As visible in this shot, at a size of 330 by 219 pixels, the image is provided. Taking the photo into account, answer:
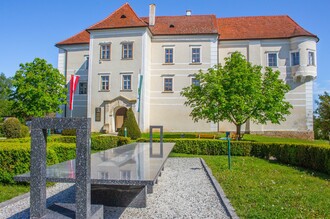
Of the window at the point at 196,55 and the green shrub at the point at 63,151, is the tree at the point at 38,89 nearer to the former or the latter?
the window at the point at 196,55

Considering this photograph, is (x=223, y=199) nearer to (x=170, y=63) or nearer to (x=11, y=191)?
(x=11, y=191)

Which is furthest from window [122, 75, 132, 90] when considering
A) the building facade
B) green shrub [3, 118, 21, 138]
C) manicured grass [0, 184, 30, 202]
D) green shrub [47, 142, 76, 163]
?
manicured grass [0, 184, 30, 202]

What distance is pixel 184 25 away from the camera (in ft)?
98.3

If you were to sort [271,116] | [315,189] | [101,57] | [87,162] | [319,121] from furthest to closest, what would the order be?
[319,121], [101,57], [271,116], [315,189], [87,162]

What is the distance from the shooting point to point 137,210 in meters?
5.88

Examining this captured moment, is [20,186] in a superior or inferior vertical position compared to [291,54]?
inferior

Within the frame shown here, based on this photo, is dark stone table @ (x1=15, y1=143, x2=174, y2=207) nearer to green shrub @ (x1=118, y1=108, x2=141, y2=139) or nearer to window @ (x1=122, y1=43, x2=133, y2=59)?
green shrub @ (x1=118, y1=108, x2=141, y2=139)

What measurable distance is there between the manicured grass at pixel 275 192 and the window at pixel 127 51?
19.0 m

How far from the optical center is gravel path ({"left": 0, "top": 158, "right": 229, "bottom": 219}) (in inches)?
220

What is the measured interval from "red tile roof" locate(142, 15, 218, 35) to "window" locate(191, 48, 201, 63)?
1.68m

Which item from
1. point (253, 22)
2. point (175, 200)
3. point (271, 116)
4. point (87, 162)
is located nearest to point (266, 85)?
point (271, 116)

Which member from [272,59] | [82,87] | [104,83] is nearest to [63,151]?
[104,83]

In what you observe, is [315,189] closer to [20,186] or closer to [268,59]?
[20,186]

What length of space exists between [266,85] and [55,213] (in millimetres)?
19391
